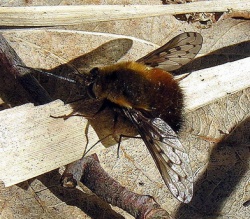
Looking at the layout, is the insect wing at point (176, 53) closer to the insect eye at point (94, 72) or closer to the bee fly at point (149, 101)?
the bee fly at point (149, 101)

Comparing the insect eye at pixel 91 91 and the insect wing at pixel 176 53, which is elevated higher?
the insect wing at pixel 176 53

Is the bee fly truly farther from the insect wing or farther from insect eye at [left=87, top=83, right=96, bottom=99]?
the insect wing

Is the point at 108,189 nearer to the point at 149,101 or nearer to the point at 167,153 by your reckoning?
the point at 167,153

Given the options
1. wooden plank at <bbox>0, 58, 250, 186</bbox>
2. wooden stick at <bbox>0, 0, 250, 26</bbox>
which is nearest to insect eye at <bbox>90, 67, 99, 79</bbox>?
wooden plank at <bbox>0, 58, 250, 186</bbox>

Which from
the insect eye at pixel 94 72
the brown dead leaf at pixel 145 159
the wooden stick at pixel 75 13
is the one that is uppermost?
the wooden stick at pixel 75 13

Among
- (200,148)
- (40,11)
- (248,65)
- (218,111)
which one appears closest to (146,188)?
(200,148)

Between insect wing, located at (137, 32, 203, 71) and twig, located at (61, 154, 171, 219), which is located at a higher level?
insect wing, located at (137, 32, 203, 71)

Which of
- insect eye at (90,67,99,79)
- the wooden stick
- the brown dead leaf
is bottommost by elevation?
the brown dead leaf

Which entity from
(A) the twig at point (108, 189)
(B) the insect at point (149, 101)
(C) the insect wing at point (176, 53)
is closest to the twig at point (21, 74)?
(B) the insect at point (149, 101)
